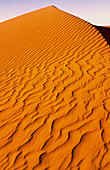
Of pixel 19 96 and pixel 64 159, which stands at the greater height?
pixel 19 96

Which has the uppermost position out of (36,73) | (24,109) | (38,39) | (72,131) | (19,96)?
(38,39)

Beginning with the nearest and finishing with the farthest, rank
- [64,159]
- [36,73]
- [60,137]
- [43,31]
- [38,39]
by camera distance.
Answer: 1. [64,159]
2. [60,137]
3. [36,73]
4. [38,39]
5. [43,31]

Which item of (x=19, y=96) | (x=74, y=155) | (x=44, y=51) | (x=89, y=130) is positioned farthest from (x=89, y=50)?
(x=74, y=155)

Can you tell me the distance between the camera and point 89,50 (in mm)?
5965

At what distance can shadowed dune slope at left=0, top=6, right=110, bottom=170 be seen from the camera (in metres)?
2.42

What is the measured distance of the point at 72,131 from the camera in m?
2.77

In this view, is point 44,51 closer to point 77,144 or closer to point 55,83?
point 55,83

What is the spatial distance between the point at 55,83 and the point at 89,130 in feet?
6.26

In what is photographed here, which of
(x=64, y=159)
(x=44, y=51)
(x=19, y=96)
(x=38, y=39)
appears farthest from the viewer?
(x=38, y=39)

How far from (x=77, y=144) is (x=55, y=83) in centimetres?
208

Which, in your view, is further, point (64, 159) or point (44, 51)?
point (44, 51)

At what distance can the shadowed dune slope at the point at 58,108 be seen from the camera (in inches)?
95.3

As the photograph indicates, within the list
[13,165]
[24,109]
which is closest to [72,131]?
[13,165]

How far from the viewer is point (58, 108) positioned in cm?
340
